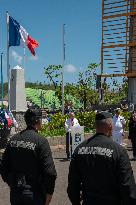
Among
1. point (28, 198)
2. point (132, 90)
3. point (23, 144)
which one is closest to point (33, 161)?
point (23, 144)

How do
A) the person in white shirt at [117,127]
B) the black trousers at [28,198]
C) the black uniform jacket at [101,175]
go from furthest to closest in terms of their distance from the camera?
the person in white shirt at [117,127], the black trousers at [28,198], the black uniform jacket at [101,175]

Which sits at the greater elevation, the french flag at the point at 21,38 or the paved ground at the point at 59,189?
the french flag at the point at 21,38

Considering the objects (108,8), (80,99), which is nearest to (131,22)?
(108,8)

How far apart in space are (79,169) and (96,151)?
30 cm

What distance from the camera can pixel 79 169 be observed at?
514cm

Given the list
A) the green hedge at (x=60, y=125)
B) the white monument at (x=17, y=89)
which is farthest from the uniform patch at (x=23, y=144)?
the white monument at (x=17, y=89)

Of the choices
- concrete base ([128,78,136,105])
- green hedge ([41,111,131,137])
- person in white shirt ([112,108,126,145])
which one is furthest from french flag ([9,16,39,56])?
concrete base ([128,78,136,105])

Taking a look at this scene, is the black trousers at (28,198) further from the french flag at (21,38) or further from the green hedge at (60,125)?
the french flag at (21,38)

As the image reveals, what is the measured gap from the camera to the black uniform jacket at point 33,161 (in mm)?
5414

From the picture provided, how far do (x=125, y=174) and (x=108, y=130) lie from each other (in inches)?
19.7

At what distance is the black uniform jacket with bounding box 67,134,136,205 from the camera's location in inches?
191

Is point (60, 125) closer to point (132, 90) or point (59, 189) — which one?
point (59, 189)

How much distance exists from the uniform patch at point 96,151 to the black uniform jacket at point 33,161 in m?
0.50

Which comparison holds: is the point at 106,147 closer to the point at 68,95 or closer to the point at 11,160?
the point at 11,160
